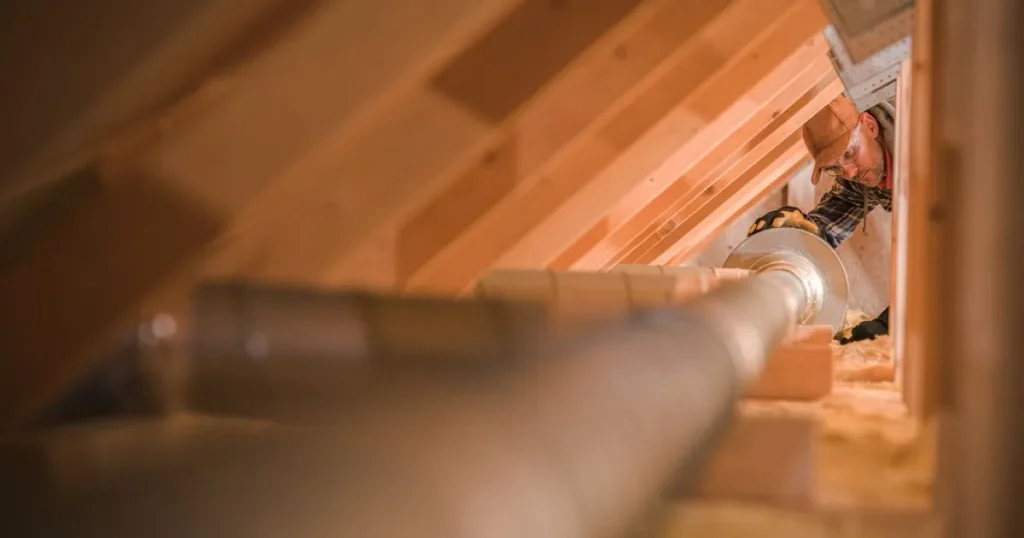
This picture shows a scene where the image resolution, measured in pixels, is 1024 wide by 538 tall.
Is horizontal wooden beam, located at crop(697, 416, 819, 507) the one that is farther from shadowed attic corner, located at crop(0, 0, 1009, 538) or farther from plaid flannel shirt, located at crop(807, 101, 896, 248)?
plaid flannel shirt, located at crop(807, 101, 896, 248)

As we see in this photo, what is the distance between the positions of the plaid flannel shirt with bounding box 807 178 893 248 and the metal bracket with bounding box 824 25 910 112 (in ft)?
13.1

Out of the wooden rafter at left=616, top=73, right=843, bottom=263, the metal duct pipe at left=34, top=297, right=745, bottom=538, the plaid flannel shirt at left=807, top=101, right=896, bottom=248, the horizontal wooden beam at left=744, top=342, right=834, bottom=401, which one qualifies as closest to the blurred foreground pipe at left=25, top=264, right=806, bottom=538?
the metal duct pipe at left=34, top=297, right=745, bottom=538

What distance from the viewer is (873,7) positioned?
5.55 feet

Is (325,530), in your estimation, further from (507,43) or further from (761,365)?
(507,43)

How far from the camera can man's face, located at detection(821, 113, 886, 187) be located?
4.96m

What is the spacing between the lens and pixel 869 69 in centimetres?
189

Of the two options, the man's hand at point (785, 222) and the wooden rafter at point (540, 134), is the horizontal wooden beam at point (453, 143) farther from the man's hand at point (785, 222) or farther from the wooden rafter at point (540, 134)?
the man's hand at point (785, 222)

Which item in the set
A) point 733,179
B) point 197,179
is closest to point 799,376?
point 197,179

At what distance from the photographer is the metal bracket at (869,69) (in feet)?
5.92

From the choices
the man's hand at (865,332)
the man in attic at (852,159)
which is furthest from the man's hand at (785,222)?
the man's hand at (865,332)

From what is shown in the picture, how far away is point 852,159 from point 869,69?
134 inches

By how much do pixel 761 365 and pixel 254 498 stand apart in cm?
111

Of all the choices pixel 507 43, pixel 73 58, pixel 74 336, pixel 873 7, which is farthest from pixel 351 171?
pixel 873 7

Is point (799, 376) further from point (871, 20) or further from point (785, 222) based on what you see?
point (785, 222)
